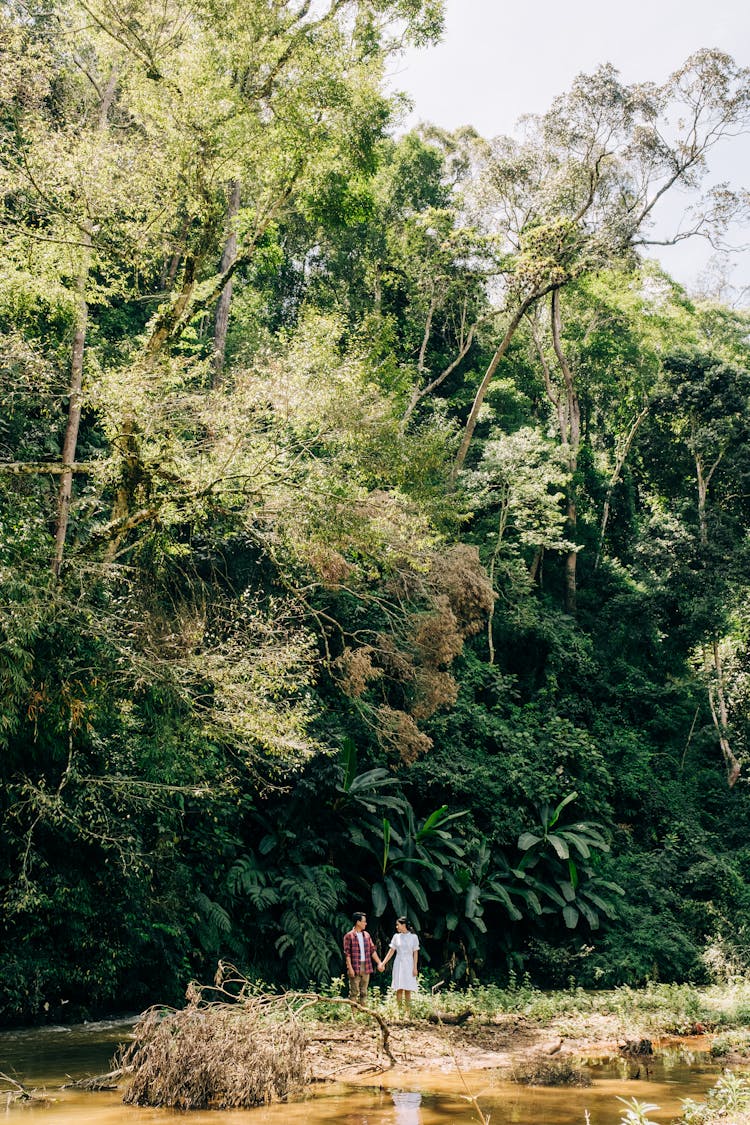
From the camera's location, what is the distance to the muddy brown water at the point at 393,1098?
6082mm

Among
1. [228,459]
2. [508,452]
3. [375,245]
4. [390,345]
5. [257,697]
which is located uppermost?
[375,245]

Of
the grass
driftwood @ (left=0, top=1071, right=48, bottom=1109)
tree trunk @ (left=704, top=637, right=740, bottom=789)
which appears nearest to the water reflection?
driftwood @ (left=0, top=1071, right=48, bottom=1109)

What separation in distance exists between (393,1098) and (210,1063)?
4.42ft

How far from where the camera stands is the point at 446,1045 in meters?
8.59

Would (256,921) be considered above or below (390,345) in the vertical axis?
below

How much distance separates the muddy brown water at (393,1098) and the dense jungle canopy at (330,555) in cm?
201

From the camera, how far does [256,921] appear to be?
40.2 feet

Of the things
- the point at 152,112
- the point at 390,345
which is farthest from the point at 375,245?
the point at 152,112

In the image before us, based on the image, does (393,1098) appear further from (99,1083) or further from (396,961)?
(396,961)

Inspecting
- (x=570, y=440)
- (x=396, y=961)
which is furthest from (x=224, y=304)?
(x=396, y=961)

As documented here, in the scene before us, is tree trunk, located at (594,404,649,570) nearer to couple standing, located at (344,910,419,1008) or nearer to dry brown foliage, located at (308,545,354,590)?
dry brown foliage, located at (308,545,354,590)

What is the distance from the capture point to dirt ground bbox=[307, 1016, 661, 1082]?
25.6 ft

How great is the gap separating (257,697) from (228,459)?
2.49 metres

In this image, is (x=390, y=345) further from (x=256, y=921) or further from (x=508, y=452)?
(x=256, y=921)
